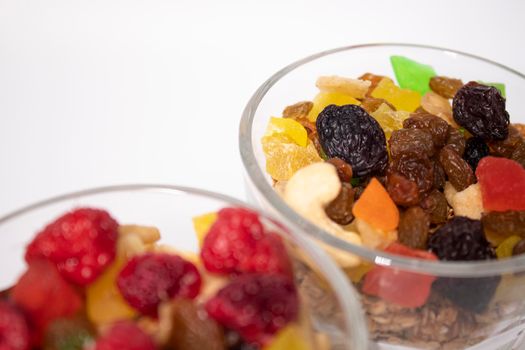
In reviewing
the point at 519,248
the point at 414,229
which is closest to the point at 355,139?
the point at 414,229

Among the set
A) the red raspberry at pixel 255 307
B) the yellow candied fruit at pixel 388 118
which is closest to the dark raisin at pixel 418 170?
the yellow candied fruit at pixel 388 118

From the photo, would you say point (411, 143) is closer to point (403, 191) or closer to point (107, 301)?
point (403, 191)

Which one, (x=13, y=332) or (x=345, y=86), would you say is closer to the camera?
(x=13, y=332)

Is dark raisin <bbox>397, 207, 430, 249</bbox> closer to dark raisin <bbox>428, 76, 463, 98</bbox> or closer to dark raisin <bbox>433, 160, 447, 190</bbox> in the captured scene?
dark raisin <bbox>433, 160, 447, 190</bbox>

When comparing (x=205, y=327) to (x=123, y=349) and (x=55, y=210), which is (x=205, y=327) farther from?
(x=55, y=210)

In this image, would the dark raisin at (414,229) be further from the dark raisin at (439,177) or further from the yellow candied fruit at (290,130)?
the yellow candied fruit at (290,130)

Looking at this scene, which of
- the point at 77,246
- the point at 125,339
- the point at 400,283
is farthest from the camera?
the point at 400,283
